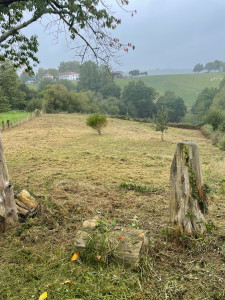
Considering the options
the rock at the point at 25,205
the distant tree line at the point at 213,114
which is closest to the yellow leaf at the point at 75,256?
the rock at the point at 25,205

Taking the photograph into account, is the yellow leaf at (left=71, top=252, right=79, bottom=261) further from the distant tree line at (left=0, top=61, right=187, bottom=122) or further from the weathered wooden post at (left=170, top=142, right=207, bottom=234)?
the distant tree line at (left=0, top=61, right=187, bottom=122)

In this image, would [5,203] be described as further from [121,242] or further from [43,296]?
[121,242]

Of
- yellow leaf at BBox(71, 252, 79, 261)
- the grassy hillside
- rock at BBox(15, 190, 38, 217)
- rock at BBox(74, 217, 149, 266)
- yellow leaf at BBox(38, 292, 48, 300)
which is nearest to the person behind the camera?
yellow leaf at BBox(38, 292, 48, 300)

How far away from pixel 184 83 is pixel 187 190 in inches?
4476

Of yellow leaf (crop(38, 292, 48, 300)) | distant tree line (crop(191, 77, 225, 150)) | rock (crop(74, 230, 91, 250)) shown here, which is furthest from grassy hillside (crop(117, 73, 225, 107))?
yellow leaf (crop(38, 292, 48, 300))

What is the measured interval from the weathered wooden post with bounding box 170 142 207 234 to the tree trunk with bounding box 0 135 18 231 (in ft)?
7.43

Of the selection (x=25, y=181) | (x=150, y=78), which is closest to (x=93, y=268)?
(x=25, y=181)

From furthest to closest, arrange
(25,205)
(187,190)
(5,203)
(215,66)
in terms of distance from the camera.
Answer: (215,66) < (25,205) < (5,203) < (187,190)

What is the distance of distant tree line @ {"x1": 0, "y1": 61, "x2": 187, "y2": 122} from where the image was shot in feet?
135

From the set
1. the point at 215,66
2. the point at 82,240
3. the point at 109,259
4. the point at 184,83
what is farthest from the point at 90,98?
the point at 215,66

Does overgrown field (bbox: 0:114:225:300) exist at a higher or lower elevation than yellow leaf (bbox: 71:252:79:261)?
lower

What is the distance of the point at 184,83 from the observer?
109 m

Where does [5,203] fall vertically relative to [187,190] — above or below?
below

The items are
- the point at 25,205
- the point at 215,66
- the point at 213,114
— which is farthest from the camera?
the point at 215,66
